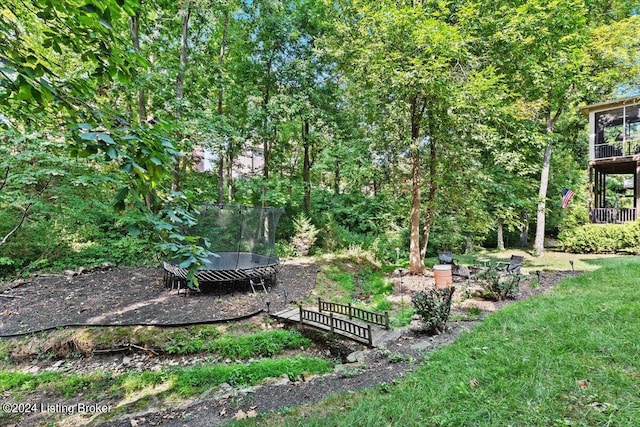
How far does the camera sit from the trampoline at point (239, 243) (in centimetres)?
718

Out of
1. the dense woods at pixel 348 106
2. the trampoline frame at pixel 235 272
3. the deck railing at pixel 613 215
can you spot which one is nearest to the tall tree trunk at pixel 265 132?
the dense woods at pixel 348 106

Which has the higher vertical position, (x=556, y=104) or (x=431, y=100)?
(x=556, y=104)

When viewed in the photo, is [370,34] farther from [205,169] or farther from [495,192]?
[205,169]

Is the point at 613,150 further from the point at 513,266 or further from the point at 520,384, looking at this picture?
the point at 520,384

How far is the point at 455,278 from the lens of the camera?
28.6ft

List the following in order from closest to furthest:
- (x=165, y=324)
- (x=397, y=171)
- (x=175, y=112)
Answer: (x=165, y=324), (x=175, y=112), (x=397, y=171)

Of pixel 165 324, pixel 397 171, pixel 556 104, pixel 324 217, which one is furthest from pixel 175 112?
pixel 556 104

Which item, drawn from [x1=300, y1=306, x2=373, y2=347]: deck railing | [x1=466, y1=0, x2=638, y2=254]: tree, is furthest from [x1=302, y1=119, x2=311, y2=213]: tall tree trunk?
[x1=300, y1=306, x2=373, y2=347]: deck railing

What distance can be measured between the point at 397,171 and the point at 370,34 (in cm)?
368

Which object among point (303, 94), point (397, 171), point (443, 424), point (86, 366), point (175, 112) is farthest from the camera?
point (303, 94)

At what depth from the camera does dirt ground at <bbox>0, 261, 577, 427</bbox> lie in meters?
3.18

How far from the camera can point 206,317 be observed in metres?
5.76

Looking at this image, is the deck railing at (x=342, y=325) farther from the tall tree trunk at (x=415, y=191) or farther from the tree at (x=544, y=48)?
the tree at (x=544, y=48)

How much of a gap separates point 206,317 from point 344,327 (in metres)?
2.64
